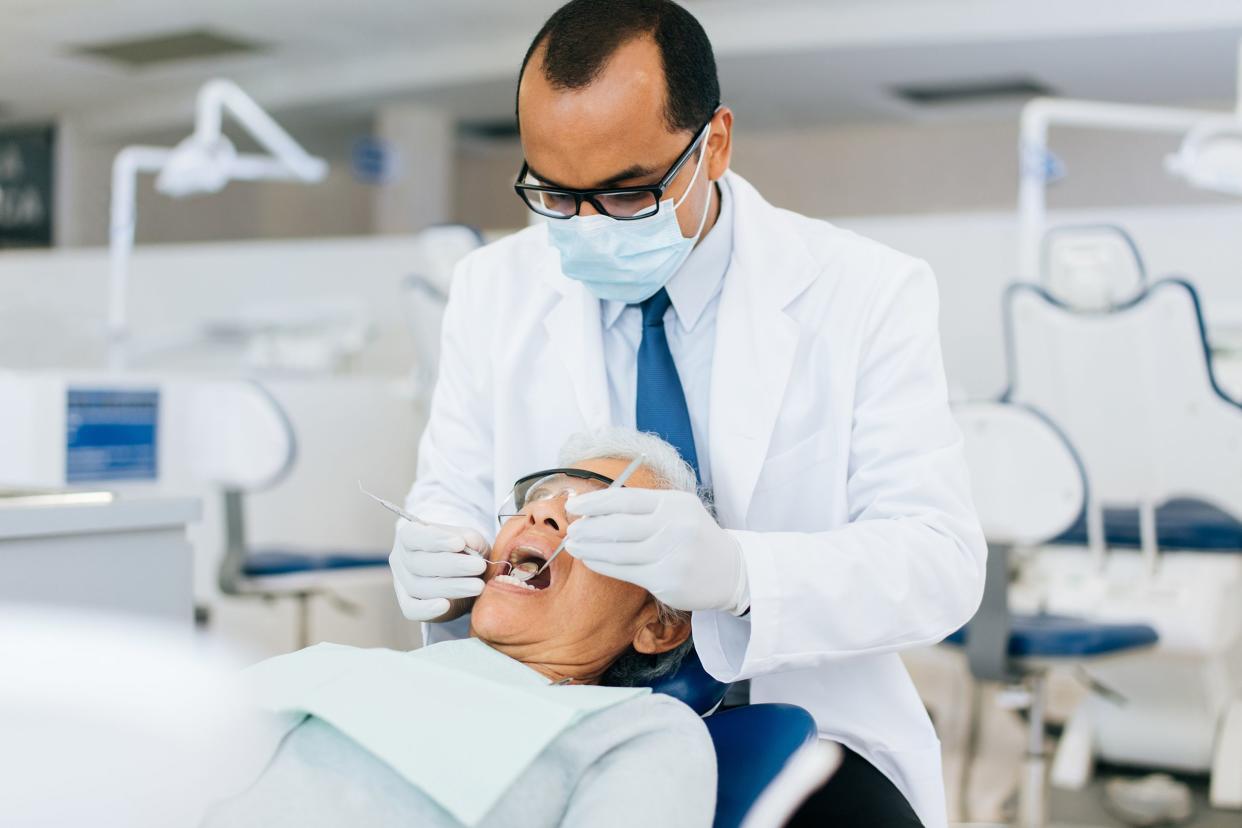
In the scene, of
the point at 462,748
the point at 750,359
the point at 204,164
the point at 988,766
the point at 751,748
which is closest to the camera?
the point at 462,748

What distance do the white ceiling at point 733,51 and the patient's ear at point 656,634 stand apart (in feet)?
20.3

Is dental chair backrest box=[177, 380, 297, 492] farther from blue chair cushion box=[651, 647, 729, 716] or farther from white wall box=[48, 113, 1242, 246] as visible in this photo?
white wall box=[48, 113, 1242, 246]

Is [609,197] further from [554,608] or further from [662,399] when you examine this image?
[554,608]

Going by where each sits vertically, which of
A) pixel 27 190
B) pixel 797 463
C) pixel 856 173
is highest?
pixel 856 173

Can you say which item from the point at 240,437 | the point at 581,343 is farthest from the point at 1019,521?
the point at 240,437

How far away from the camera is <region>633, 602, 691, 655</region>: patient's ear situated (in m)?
1.21

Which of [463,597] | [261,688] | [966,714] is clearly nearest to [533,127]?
[463,597]

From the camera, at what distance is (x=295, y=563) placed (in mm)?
2873

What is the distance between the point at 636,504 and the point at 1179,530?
1.95 m

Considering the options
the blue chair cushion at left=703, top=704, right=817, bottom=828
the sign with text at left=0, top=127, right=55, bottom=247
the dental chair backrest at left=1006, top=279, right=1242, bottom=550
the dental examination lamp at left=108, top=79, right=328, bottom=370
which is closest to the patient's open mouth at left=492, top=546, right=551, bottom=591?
the blue chair cushion at left=703, top=704, right=817, bottom=828

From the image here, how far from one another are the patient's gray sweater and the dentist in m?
0.12

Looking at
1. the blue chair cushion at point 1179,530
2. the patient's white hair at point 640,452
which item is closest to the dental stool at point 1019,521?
the blue chair cushion at point 1179,530

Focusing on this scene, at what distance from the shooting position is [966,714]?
3209 millimetres

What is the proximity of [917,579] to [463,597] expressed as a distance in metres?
0.40
